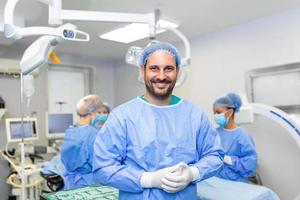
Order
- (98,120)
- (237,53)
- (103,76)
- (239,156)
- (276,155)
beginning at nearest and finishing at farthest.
A: (239,156) → (98,120) → (276,155) → (237,53) → (103,76)

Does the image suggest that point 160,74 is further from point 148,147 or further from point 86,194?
point 86,194

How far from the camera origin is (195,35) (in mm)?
3932

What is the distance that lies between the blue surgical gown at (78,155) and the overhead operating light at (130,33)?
4.77 feet

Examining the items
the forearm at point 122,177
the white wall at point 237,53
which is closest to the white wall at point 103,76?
the white wall at point 237,53

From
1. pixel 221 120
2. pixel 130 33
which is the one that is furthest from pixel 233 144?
pixel 130 33

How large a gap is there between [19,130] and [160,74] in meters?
2.82

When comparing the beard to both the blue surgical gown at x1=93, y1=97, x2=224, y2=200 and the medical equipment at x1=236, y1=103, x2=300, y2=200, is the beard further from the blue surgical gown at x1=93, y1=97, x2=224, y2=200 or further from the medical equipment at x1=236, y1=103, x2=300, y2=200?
the medical equipment at x1=236, y1=103, x2=300, y2=200

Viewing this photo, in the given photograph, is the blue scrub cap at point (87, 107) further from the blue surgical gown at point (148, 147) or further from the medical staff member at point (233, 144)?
the blue surgical gown at point (148, 147)

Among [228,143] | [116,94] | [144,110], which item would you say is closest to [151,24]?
[144,110]

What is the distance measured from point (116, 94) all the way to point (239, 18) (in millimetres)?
2966

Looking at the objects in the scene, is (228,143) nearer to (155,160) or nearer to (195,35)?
(155,160)

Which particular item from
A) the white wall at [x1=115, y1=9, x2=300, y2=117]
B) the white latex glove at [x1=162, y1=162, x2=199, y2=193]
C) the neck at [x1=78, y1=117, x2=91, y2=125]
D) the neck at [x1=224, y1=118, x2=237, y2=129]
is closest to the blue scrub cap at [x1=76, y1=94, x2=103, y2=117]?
the neck at [x1=78, y1=117, x2=91, y2=125]

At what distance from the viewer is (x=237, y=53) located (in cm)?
353

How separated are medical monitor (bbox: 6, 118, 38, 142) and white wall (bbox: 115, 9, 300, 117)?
2.02m
